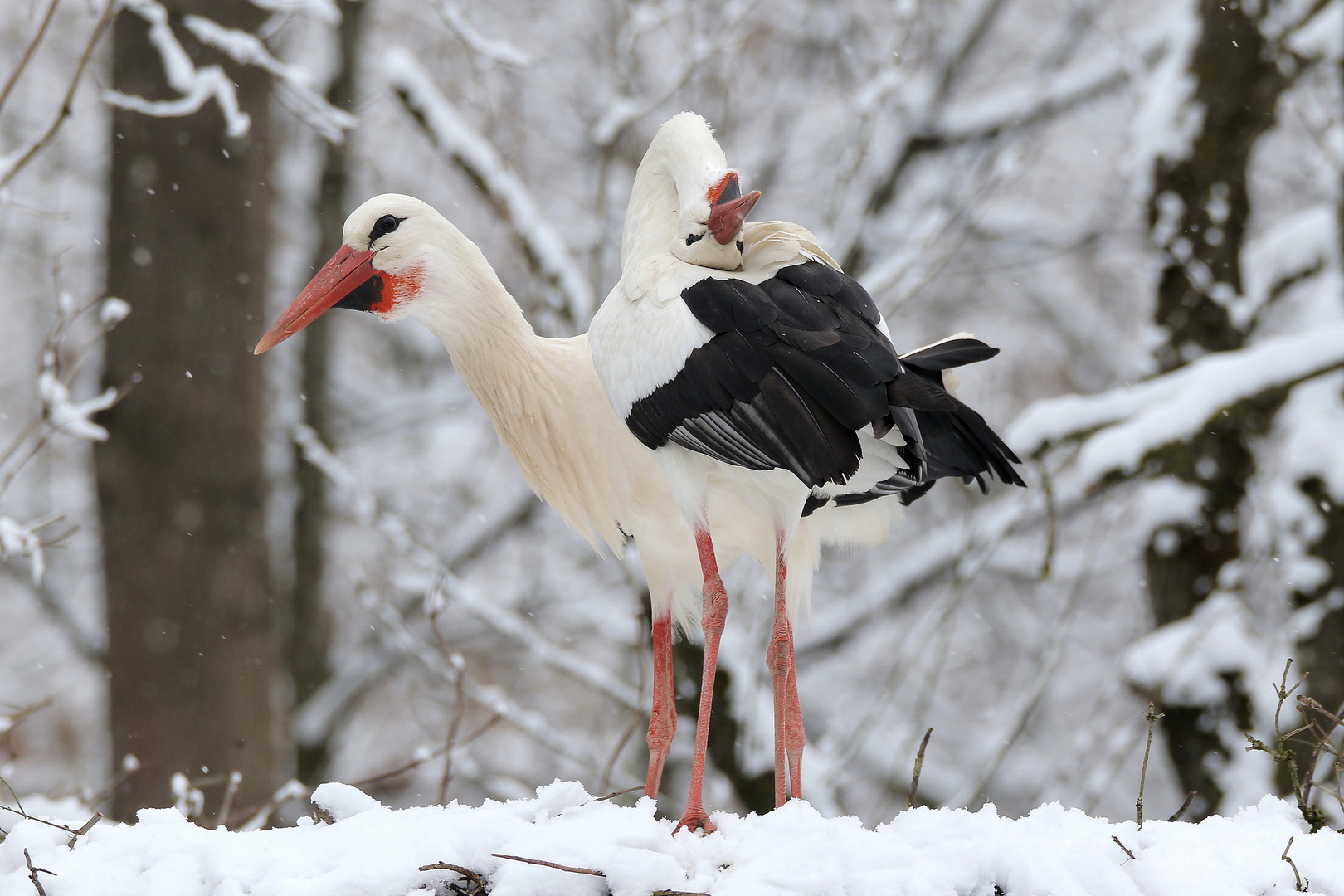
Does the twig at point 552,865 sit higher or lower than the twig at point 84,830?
lower

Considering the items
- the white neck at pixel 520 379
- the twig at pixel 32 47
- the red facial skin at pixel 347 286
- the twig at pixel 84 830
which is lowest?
the twig at pixel 84 830

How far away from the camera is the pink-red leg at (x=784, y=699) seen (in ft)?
10.0

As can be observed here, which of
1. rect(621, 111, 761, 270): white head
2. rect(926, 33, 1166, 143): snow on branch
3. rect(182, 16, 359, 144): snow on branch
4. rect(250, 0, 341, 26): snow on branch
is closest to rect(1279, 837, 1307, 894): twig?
rect(621, 111, 761, 270): white head

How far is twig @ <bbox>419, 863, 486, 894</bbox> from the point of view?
2.28 m

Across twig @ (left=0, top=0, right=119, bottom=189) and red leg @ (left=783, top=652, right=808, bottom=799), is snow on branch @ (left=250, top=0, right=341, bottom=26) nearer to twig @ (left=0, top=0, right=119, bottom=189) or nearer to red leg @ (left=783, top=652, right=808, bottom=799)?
twig @ (left=0, top=0, right=119, bottom=189)

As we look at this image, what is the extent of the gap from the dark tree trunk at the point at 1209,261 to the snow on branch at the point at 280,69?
453 cm

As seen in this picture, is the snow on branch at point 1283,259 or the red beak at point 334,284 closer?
the red beak at point 334,284

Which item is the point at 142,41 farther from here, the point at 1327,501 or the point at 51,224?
the point at 1327,501

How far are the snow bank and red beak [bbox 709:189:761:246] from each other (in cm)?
Answer: 130

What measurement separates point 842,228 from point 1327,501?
126 inches

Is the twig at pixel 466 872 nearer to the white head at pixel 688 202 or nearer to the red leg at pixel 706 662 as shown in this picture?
the red leg at pixel 706 662

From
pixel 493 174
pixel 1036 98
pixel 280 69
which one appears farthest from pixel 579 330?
pixel 1036 98

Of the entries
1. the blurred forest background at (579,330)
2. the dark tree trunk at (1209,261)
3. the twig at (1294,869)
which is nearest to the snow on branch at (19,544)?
the blurred forest background at (579,330)

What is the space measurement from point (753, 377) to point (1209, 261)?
5.04 m
